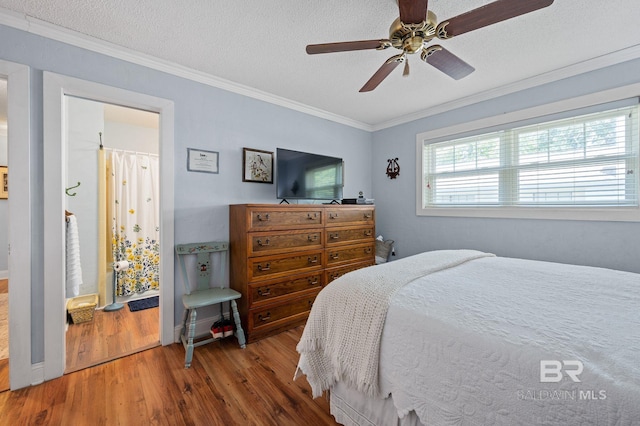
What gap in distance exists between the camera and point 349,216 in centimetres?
316

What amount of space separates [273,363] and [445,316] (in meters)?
1.54

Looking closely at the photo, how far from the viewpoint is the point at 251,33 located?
6.31ft

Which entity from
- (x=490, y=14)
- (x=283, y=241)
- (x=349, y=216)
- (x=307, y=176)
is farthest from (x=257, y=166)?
(x=490, y=14)

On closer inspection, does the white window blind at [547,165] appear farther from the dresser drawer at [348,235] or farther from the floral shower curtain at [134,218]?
the floral shower curtain at [134,218]

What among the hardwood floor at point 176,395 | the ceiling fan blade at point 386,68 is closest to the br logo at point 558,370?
the hardwood floor at point 176,395

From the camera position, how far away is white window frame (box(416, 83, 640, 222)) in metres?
2.21

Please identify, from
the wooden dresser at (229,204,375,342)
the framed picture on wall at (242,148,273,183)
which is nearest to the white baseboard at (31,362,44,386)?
the wooden dresser at (229,204,375,342)

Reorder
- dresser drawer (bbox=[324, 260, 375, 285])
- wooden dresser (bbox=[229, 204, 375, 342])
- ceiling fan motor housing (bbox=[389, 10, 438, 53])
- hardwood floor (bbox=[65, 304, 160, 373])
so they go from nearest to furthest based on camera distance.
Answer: ceiling fan motor housing (bbox=[389, 10, 438, 53]) < hardwood floor (bbox=[65, 304, 160, 373]) < wooden dresser (bbox=[229, 204, 375, 342]) < dresser drawer (bbox=[324, 260, 375, 285])

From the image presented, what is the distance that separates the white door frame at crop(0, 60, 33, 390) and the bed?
194 centimetres

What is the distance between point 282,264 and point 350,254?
949 mm

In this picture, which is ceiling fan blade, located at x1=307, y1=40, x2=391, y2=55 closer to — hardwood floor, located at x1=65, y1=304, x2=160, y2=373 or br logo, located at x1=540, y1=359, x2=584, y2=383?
br logo, located at x1=540, y1=359, x2=584, y2=383

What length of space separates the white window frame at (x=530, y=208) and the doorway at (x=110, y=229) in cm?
326

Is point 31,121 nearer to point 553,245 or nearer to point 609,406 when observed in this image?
point 609,406

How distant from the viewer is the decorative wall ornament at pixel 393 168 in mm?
3799
